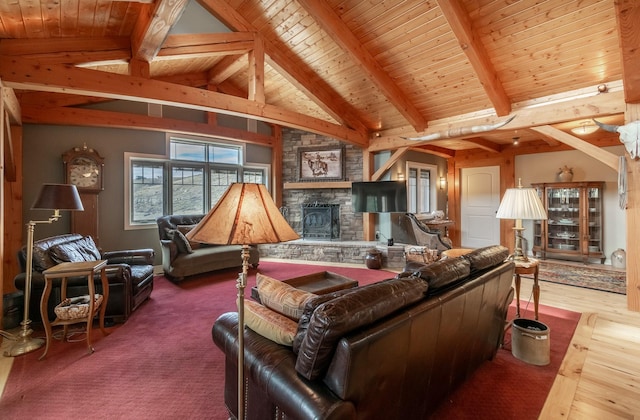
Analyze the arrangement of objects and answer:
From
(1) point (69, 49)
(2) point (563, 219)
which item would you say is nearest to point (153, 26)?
(1) point (69, 49)

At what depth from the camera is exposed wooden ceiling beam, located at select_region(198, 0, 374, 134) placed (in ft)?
13.1

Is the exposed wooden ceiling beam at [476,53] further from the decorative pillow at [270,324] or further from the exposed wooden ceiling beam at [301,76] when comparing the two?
the decorative pillow at [270,324]

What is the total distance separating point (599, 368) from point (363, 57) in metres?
4.23

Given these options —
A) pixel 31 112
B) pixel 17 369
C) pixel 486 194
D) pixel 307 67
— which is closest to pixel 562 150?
pixel 486 194

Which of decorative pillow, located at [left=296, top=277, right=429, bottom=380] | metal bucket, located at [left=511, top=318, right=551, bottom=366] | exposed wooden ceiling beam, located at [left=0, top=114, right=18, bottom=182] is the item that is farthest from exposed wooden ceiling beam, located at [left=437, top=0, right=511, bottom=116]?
exposed wooden ceiling beam, located at [left=0, top=114, right=18, bottom=182]

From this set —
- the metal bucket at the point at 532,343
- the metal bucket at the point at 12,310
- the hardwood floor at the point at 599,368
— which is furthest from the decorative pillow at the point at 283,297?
the metal bucket at the point at 12,310

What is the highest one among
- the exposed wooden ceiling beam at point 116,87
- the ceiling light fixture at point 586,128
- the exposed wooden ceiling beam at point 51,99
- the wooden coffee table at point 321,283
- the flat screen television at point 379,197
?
the exposed wooden ceiling beam at point 51,99

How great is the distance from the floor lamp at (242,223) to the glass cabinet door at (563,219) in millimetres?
6735

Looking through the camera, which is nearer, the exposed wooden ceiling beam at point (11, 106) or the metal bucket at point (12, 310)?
the metal bucket at point (12, 310)

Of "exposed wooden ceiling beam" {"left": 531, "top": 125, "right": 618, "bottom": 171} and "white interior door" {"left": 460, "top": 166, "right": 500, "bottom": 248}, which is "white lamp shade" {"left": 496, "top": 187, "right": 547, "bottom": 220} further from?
"white interior door" {"left": 460, "top": 166, "right": 500, "bottom": 248}

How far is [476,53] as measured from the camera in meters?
3.61

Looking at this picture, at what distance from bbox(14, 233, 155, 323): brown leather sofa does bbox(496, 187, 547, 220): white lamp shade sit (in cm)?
385

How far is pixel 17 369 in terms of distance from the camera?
2.24 m

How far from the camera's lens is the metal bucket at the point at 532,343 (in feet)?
7.64
